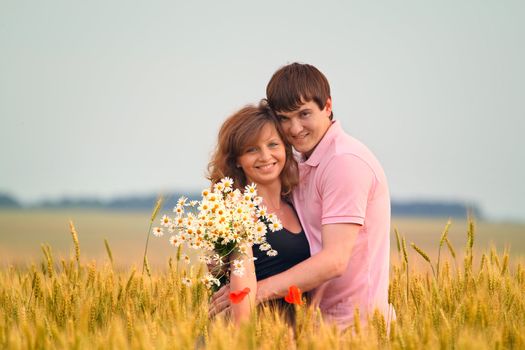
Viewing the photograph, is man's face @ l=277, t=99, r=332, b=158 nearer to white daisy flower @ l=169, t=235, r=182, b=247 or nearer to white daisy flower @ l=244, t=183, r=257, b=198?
white daisy flower @ l=244, t=183, r=257, b=198

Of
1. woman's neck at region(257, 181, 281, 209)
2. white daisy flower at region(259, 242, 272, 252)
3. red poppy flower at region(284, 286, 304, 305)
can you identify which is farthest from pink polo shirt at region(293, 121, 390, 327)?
red poppy flower at region(284, 286, 304, 305)

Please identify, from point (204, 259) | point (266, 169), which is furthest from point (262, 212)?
point (204, 259)

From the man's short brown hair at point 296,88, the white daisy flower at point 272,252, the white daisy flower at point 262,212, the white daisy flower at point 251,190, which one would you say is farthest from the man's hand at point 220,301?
the man's short brown hair at point 296,88

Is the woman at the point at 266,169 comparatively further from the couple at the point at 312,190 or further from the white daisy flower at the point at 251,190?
the white daisy flower at the point at 251,190

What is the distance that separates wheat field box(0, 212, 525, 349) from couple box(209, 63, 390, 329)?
0.67 feet

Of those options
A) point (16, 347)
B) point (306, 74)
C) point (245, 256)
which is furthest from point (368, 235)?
point (16, 347)

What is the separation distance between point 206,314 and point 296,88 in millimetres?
1531

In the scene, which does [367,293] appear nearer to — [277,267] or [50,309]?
[277,267]

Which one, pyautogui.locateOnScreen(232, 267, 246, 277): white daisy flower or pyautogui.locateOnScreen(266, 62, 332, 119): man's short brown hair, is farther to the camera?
pyautogui.locateOnScreen(266, 62, 332, 119): man's short brown hair

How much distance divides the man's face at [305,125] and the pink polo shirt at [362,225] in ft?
0.23

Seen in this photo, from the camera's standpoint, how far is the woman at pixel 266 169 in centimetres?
433

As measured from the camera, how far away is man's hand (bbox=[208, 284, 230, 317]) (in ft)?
13.7

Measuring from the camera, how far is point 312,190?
4.38 metres

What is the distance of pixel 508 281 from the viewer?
16.0 feet
